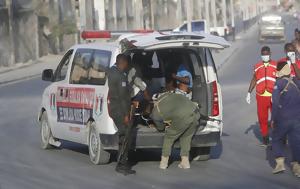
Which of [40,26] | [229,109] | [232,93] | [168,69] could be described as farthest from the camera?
[40,26]

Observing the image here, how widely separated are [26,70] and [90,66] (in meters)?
36.1

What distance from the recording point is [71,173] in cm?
1177

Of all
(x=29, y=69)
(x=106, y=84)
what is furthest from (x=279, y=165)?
(x=29, y=69)

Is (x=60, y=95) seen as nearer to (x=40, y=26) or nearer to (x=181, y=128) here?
(x=181, y=128)

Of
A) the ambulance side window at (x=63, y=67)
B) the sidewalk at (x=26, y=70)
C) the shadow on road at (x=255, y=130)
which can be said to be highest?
the ambulance side window at (x=63, y=67)

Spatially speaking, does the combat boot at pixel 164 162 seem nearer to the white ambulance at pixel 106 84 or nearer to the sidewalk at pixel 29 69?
the white ambulance at pixel 106 84

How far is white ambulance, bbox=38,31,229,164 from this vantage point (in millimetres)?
11992

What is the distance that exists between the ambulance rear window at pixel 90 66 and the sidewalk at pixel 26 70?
25.1 meters

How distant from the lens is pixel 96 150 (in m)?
12.4

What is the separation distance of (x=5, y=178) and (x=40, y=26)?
52678 mm

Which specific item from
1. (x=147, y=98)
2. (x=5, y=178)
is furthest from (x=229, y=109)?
(x=5, y=178)

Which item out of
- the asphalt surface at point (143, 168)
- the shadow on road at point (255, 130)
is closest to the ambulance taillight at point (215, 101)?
the asphalt surface at point (143, 168)

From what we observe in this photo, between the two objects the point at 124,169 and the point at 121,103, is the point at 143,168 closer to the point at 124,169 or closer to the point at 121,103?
the point at 124,169

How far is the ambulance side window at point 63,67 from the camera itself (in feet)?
45.3
